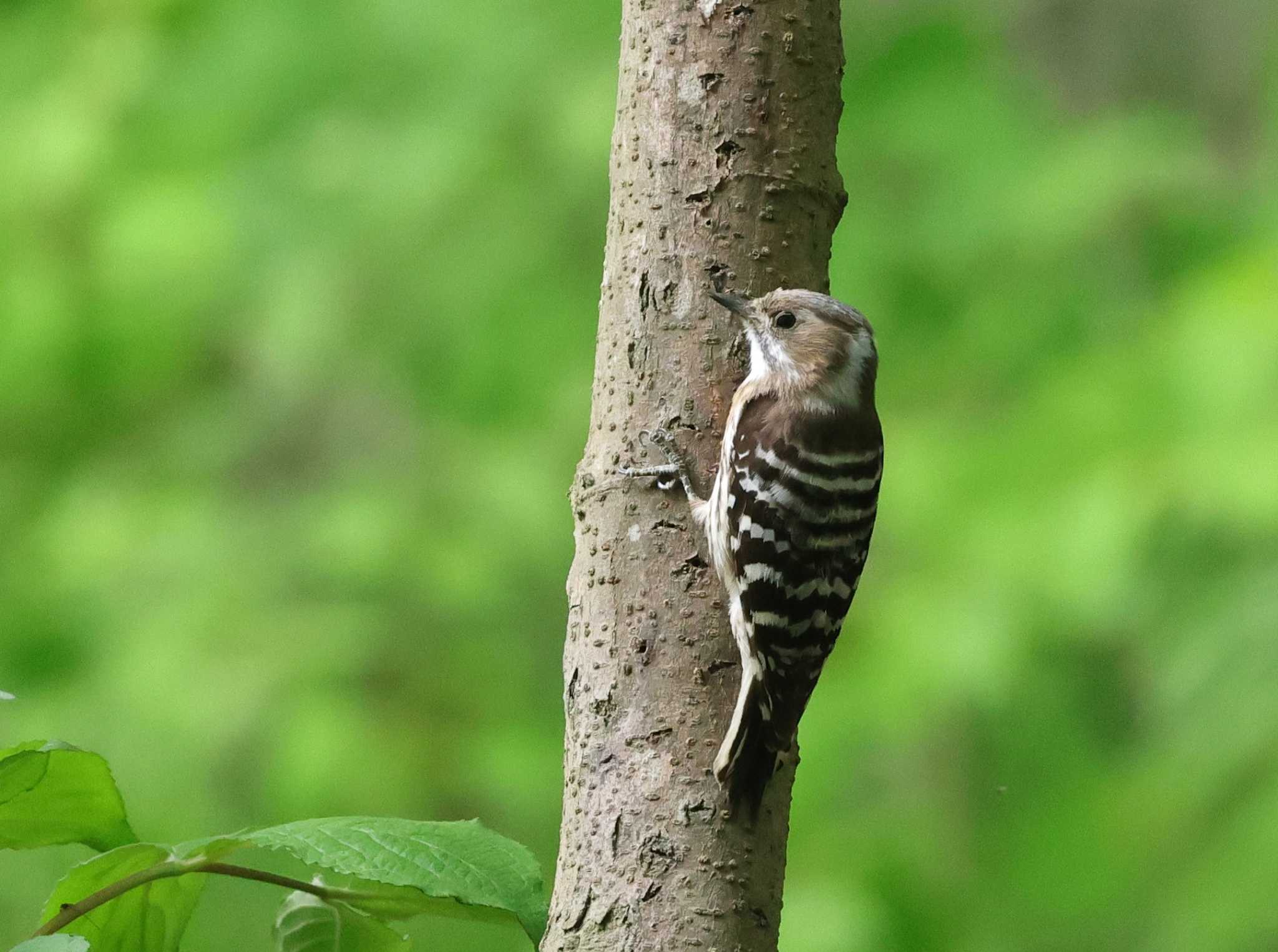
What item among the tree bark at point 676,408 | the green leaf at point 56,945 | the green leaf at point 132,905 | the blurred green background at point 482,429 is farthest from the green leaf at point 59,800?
the blurred green background at point 482,429

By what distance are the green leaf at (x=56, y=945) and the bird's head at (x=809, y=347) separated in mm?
1406

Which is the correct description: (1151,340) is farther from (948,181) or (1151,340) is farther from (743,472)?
(743,472)

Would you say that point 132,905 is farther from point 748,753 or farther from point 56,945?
point 748,753

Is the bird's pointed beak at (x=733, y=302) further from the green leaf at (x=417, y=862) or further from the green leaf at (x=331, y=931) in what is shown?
the green leaf at (x=331, y=931)

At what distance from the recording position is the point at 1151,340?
5016mm

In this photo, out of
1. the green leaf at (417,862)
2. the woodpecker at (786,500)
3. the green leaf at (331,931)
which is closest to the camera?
the green leaf at (417,862)

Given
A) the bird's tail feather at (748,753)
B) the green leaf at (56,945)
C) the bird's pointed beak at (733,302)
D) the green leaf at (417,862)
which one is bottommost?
the green leaf at (56,945)

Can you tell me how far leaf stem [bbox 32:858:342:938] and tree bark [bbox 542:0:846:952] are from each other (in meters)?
0.58

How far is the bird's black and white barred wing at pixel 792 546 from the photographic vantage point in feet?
7.55

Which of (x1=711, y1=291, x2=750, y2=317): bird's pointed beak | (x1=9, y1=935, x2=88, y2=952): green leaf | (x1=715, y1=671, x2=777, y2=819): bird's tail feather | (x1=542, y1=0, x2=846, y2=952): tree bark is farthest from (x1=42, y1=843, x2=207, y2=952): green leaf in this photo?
(x1=711, y1=291, x2=750, y2=317): bird's pointed beak

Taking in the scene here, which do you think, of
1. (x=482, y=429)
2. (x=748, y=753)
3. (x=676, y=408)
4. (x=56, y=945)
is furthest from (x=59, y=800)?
(x=482, y=429)

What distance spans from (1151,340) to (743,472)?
2871 mm

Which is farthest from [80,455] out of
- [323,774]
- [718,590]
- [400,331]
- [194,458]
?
[718,590]

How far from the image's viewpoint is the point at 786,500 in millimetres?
2799
